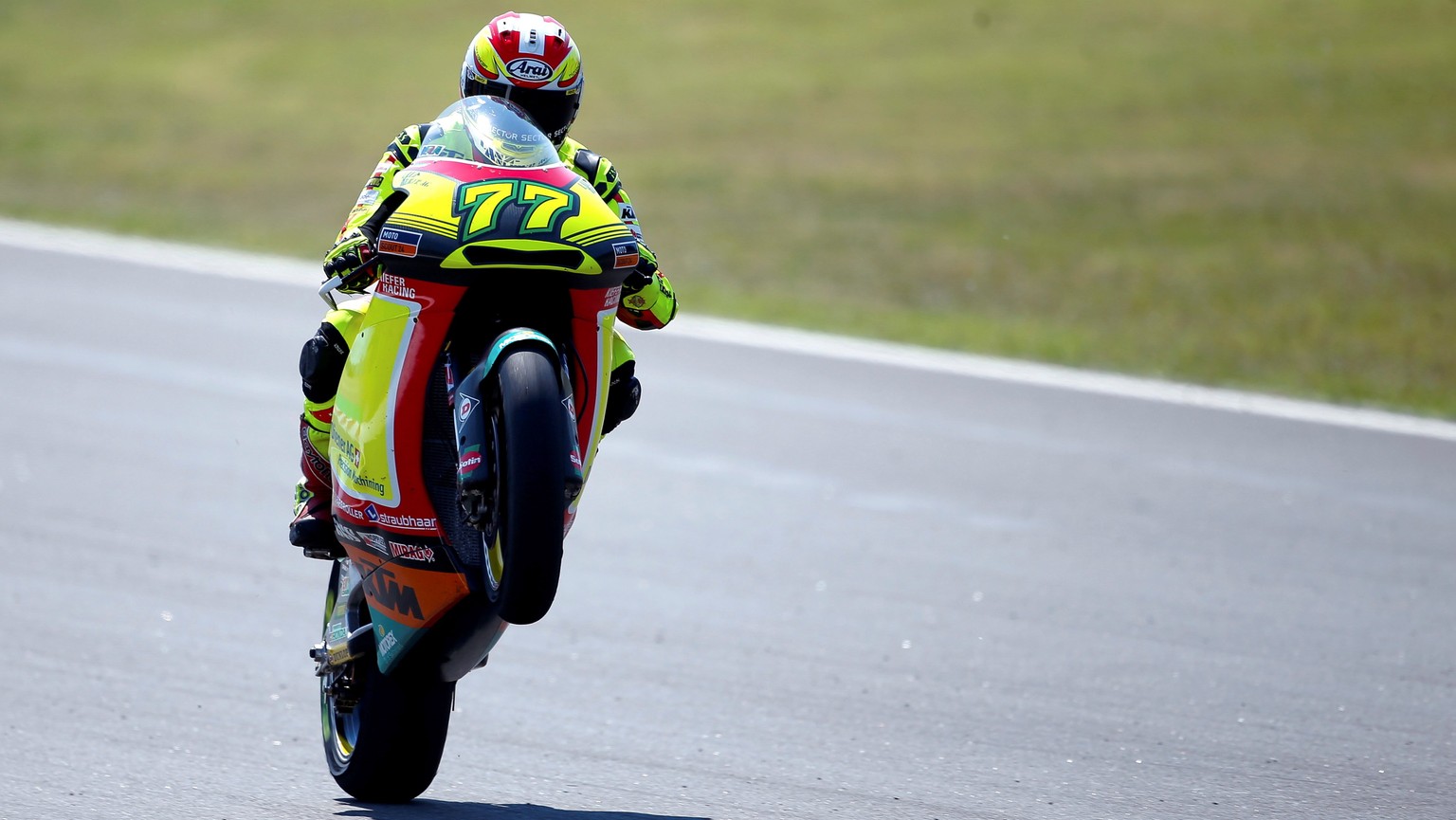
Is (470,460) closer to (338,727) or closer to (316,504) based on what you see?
(316,504)

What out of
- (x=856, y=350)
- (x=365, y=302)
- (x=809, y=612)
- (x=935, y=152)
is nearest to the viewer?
(x=365, y=302)

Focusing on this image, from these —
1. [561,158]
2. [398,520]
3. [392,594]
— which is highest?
[561,158]

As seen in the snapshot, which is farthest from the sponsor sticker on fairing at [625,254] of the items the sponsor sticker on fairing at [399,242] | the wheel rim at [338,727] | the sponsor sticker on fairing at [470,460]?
the wheel rim at [338,727]

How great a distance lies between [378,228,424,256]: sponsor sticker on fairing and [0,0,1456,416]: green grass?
9202mm

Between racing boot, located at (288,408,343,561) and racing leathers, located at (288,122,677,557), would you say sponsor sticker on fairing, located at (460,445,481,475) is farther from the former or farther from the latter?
racing boot, located at (288,408,343,561)

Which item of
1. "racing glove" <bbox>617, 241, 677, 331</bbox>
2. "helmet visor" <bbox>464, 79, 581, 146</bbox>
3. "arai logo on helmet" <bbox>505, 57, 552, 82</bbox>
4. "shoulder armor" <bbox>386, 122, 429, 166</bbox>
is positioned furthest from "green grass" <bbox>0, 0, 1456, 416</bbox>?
"shoulder armor" <bbox>386, 122, 429, 166</bbox>

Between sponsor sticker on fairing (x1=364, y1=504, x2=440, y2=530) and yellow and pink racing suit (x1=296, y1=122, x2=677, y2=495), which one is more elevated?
yellow and pink racing suit (x1=296, y1=122, x2=677, y2=495)

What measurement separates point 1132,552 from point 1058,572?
520 mm

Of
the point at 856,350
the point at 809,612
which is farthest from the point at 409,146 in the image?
the point at 856,350

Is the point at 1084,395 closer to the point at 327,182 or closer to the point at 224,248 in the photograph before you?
the point at 224,248

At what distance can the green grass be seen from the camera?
15414mm

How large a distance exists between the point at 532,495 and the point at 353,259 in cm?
88

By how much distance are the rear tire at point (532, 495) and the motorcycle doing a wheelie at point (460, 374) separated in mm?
12

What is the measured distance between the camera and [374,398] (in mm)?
4219
